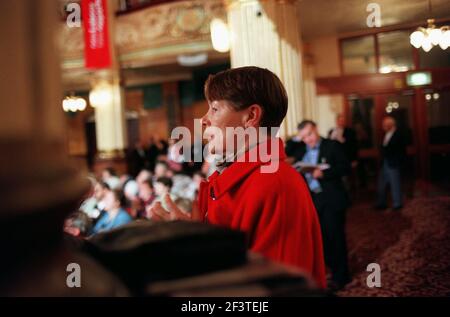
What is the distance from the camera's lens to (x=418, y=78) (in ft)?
28.2

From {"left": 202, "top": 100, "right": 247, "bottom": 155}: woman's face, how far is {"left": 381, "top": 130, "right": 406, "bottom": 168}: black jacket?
6907 mm

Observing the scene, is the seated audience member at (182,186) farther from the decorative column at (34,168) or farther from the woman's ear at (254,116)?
the decorative column at (34,168)

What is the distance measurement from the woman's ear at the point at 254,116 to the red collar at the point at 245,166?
65 mm

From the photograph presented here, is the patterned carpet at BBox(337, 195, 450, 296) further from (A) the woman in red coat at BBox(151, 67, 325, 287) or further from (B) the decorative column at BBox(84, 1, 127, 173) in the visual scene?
(B) the decorative column at BBox(84, 1, 127, 173)

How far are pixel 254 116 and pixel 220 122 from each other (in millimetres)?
105

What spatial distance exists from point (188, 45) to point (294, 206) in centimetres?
1001

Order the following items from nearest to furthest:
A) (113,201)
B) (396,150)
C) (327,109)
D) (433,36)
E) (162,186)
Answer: (113,201) → (433,36) → (162,186) → (396,150) → (327,109)

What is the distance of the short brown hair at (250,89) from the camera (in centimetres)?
127

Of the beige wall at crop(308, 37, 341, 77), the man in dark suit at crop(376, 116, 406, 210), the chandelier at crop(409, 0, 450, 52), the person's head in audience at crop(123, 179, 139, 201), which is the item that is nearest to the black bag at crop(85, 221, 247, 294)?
the chandelier at crop(409, 0, 450, 52)

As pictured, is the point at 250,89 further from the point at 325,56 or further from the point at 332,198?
the point at 325,56

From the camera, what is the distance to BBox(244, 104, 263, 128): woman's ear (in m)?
1.30

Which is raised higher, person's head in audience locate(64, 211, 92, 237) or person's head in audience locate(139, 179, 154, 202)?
person's head in audience locate(139, 179, 154, 202)

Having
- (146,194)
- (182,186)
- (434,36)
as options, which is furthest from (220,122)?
(182,186)

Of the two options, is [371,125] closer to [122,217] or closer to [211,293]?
[122,217]
